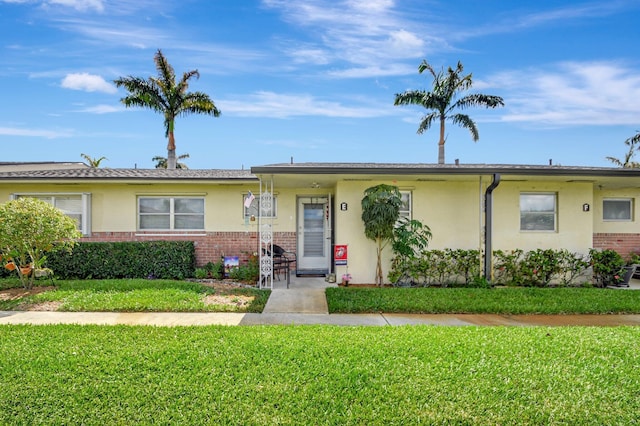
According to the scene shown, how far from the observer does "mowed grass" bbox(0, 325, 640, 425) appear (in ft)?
11.1

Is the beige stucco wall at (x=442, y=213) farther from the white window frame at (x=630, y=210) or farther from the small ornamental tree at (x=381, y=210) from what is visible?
the white window frame at (x=630, y=210)

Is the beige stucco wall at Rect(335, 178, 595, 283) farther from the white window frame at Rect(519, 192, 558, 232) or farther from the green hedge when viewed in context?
the green hedge

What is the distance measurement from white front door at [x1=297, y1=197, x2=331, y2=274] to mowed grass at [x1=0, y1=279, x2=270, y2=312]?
9.96ft

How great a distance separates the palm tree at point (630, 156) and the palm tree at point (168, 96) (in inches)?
1091

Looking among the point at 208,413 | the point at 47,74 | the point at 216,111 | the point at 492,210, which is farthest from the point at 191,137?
the point at 208,413

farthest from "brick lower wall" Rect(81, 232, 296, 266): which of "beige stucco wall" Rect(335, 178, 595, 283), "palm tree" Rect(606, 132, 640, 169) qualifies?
"palm tree" Rect(606, 132, 640, 169)

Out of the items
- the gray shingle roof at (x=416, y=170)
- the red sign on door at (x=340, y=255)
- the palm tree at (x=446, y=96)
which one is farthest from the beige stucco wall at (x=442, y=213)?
the palm tree at (x=446, y=96)

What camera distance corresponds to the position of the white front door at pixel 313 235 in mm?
11594

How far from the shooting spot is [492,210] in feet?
32.4

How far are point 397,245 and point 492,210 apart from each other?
282cm

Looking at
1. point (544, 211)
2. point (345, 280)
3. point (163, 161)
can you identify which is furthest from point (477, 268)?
point (163, 161)

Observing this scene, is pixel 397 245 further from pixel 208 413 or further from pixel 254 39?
pixel 254 39

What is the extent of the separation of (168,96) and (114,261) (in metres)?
15.3

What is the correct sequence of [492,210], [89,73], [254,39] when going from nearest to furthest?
1. [492,210]
2. [254,39]
3. [89,73]
